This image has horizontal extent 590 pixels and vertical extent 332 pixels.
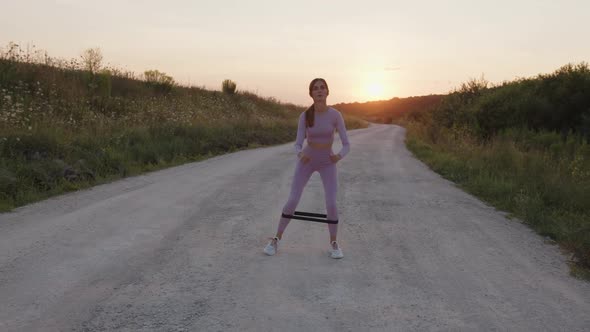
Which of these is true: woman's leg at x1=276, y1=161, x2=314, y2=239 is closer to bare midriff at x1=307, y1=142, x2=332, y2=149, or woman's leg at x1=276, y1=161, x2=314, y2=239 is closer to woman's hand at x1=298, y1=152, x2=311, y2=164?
woman's hand at x1=298, y1=152, x2=311, y2=164

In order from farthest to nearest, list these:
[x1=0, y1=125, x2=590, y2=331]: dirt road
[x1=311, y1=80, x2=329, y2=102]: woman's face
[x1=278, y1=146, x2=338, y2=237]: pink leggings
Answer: [x1=278, y1=146, x2=338, y2=237]: pink leggings → [x1=311, y1=80, x2=329, y2=102]: woman's face → [x1=0, y1=125, x2=590, y2=331]: dirt road

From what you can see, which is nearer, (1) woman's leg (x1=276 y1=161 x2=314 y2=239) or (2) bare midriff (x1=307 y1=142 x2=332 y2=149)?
(2) bare midriff (x1=307 y1=142 x2=332 y2=149)

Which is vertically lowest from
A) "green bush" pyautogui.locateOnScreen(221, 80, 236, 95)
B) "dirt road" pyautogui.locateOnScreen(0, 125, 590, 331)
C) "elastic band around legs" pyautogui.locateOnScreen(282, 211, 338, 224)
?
"dirt road" pyautogui.locateOnScreen(0, 125, 590, 331)

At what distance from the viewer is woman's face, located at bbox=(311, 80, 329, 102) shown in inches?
190

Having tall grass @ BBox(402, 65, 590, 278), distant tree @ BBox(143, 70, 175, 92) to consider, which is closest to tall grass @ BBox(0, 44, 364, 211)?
distant tree @ BBox(143, 70, 175, 92)

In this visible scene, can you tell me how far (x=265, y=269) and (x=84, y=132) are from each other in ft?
31.4

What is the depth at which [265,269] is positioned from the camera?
14.8 ft

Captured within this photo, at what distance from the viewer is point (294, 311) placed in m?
3.56

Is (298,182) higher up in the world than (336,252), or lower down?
higher up

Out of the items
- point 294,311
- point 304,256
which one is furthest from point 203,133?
point 294,311

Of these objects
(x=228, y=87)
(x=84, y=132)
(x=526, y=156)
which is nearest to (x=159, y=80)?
(x=228, y=87)

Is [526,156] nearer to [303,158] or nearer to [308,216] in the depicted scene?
[308,216]

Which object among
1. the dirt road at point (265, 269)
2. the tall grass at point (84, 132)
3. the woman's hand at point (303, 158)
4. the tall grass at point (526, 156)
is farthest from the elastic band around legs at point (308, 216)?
the tall grass at point (84, 132)

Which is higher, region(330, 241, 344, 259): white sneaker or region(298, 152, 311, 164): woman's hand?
region(298, 152, 311, 164): woman's hand
